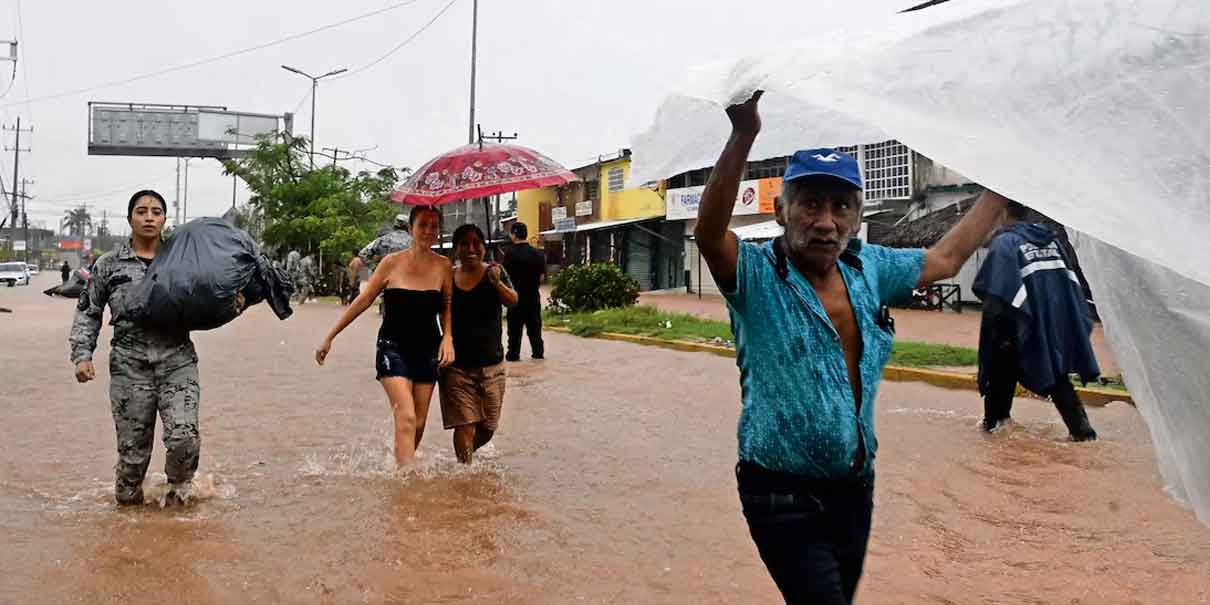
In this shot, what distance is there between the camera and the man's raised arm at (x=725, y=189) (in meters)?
2.23

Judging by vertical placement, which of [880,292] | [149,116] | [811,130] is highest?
[149,116]

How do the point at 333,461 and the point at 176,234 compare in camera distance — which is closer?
the point at 176,234

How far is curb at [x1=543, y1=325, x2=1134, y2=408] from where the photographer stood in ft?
28.7

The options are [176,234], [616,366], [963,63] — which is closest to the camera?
[963,63]

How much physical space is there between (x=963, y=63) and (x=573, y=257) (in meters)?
44.6

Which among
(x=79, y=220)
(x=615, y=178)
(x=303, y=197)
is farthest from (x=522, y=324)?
(x=79, y=220)

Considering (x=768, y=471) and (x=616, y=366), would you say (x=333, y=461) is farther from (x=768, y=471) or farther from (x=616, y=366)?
(x=616, y=366)

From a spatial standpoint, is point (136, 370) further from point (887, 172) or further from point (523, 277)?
point (887, 172)

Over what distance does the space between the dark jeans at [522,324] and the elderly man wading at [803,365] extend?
9584mm

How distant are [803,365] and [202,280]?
11.6 ft

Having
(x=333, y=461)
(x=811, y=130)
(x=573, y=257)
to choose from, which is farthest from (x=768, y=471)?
(x=573, y=257)

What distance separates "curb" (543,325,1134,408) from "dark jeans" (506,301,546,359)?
249 cm

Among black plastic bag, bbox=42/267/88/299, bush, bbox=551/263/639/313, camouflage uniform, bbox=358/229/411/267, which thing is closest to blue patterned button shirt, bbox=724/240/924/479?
black plastic bag, bbox=42/267/88/299

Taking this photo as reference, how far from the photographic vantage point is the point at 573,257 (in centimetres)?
4659
